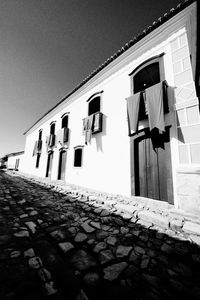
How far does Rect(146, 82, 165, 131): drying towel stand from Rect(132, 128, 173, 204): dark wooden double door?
1.37ft

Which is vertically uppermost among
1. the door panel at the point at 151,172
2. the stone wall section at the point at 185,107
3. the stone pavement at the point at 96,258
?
the stone wall section at the point at 185,107

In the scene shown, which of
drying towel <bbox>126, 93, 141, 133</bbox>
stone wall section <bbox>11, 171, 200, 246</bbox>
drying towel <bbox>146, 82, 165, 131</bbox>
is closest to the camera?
stone wall section <bbox>11, 171, 200, 246</bbox>

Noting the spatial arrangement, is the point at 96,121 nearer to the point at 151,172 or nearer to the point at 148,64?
the point at 148,64

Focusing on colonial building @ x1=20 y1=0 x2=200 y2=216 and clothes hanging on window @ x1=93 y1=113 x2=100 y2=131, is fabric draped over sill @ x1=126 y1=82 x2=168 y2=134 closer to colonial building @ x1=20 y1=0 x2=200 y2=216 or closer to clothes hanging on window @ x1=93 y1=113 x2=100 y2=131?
colonial building @ x1=20 y1=0 x2=200 y2=216

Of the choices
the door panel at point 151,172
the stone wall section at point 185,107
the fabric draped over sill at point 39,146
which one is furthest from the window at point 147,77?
the fabric draped over sill at point 39,146

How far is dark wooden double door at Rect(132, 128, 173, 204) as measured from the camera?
4219 millimetres

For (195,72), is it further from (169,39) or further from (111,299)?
(111,299)

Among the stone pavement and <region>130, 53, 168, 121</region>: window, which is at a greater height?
<region>130, 53, 168, 121</region>: window

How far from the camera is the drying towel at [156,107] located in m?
4.18

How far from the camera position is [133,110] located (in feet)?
16.5

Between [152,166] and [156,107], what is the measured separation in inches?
84.4

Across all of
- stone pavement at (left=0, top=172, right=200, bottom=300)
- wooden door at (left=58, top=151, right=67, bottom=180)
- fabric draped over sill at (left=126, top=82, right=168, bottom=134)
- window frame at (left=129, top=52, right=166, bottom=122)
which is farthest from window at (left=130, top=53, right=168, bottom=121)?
wooden door at (left=58, top=151, right=67, bottom=180)

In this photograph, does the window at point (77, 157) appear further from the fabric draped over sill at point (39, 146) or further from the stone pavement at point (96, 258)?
the fabric draped over sill at point (39, 146)

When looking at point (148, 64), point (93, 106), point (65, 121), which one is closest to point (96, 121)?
point (93, 106)
